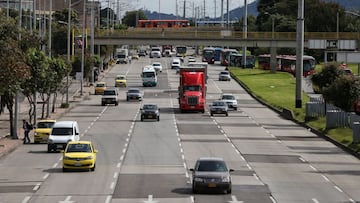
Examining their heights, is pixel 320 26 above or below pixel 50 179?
above

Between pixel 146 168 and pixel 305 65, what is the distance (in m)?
89.7

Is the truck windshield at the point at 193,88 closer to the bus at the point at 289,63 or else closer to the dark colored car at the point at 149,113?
the dark colored car at the point at 149,113

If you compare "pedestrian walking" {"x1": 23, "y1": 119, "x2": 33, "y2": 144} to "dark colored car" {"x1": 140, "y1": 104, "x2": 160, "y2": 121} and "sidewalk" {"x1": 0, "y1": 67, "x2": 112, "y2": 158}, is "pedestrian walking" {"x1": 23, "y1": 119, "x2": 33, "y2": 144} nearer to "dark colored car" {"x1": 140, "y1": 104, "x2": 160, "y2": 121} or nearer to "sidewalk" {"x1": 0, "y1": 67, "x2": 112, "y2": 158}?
"sidewalk" {"x1": 0, "y1": 67, "x2": 112, "y2": 158}

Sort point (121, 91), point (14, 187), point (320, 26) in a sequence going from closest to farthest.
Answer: point (14, 187)
point (121, 91)
point (320, 26)

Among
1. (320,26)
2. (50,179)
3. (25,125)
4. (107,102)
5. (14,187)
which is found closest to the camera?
(14,187)

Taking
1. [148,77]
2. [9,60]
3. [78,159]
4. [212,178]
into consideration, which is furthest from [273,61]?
[212,178]

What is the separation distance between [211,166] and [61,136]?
1833 cm

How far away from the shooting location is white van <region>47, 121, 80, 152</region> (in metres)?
51.4

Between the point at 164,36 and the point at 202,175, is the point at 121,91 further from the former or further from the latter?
the point at 202,175

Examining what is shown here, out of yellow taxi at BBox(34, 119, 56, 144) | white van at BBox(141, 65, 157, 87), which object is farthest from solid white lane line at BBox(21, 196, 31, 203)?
white van at BBox(141, 65, 157, 87)

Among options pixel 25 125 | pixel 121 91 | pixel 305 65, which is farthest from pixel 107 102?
pixel 305 65

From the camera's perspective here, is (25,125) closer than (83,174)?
No

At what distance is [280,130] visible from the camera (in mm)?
68312

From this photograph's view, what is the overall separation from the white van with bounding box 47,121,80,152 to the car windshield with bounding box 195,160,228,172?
1738 centimetres
